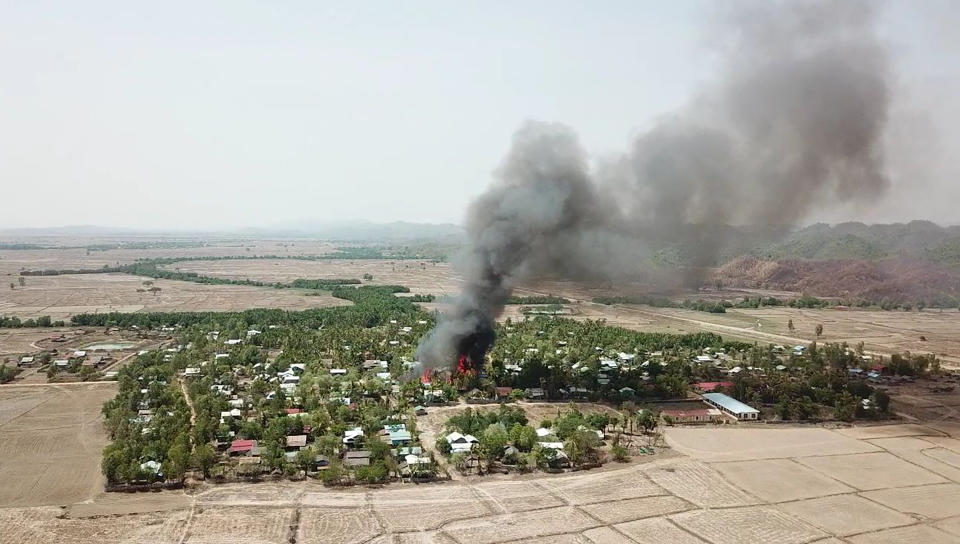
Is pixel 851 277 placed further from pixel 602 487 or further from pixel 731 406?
pixel 602 487

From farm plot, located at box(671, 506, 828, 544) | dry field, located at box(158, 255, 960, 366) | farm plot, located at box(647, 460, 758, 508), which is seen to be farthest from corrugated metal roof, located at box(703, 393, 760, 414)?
dry field, located at box(158, 255, 960, 366)

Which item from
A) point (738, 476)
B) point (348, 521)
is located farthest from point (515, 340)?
point (348, 521)

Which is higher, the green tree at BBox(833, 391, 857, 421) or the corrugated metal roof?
the green tree at BBox(833, 391, 857, 421)

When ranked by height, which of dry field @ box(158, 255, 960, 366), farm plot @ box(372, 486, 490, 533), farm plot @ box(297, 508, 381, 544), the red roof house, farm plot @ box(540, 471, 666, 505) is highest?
dry field @ box(158, 255, 960, 366)

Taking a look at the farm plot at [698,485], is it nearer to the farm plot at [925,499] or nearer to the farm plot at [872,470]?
the farm plot at [872,470]

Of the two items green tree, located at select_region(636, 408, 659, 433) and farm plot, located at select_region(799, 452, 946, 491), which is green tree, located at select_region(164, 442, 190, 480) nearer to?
green tree, located at select_region(636, 408, 659, 433)

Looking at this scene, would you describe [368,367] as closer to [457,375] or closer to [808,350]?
[457,375]

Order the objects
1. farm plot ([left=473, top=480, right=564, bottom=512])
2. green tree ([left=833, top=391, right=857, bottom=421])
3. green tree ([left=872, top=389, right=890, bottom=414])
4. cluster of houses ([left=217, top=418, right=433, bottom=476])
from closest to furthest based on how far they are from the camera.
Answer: farm plot ([left=473, top=480, right=564, bottom=512]) → cluster of houses ([left=217, top=418, right=433, bottom=476]) → green tree ([left=833, top=391, right=857, bottom=421]) → green tree ([left=872, top=389, right=890, bottom=414])

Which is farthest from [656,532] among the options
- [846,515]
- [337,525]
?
[337,525]
